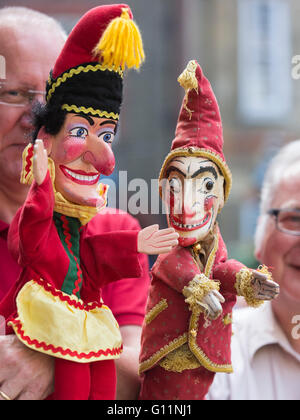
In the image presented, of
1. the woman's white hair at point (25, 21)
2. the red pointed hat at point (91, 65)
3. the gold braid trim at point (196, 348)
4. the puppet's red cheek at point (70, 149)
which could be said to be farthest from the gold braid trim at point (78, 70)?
the gold braid trim at point (196, 348)

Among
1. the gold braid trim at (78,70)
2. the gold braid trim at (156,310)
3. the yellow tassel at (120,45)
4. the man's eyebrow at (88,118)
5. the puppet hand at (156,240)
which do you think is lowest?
the gold braid trim at (156,310)

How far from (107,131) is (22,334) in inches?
14.0

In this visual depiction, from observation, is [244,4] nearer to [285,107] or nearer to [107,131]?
[285,107]

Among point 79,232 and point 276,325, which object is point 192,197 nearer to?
point 79,232

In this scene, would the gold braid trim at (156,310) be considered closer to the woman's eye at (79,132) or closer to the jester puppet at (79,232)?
the jester puppet at (79,232)

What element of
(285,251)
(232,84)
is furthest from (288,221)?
(232,84)

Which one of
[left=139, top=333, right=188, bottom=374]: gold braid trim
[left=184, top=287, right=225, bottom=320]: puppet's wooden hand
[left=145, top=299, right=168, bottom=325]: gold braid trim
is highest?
[left=184, top=287, right=225, bottom=320]: puppet's wooden hand

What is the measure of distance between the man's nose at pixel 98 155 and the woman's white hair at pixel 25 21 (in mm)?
420

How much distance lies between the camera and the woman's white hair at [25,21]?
1.20 metres

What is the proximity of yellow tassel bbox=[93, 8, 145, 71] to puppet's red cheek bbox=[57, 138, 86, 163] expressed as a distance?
14cm

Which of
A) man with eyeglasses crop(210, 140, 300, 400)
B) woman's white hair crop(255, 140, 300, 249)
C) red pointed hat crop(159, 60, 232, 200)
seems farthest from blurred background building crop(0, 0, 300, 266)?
red pointed hat crop(159, 60, 232, 200)

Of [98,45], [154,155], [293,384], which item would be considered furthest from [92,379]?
[154,155]

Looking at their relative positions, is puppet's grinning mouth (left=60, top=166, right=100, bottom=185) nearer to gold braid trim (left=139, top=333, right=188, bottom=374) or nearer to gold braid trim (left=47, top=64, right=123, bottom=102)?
gold braid trim (left=47, top=64, right=123, bottom=102)

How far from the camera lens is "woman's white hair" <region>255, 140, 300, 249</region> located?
1.59 metres
